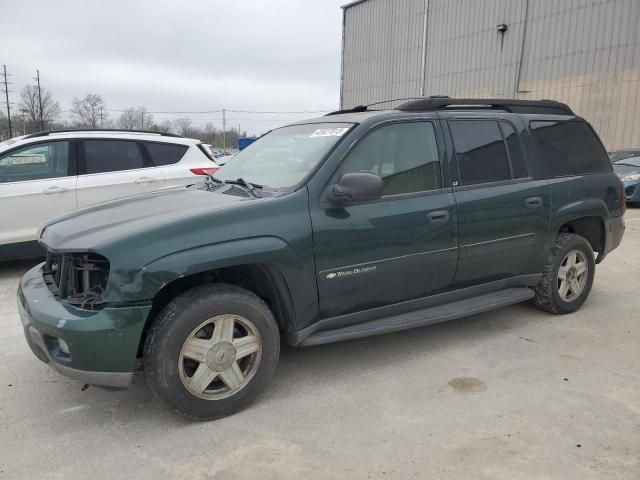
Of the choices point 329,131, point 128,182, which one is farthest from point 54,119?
point 329,131

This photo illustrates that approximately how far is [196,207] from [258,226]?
16.9 inches

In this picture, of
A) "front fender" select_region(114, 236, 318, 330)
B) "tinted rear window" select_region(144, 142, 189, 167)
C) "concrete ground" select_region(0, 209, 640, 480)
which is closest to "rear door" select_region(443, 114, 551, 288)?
"concrete ground" select_region(0, 209, 640, 480)

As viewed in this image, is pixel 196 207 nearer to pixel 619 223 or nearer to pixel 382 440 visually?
pixel 382 440

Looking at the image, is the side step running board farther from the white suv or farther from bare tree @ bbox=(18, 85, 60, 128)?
bare tree @ bbox=(18, 85, 60, 128)

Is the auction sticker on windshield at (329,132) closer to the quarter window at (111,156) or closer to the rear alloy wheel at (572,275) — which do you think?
the rear alloy wheel at (572,275)

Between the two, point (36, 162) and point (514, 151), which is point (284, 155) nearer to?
point (514, 151)

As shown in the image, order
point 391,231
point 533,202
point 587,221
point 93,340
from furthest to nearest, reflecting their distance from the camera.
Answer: point 587,221
point 533,202
point 391,231
point 93,340

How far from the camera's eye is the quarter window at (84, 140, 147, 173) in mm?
6430

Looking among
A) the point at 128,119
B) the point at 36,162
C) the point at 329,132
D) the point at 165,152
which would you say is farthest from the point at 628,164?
the point at 128,119

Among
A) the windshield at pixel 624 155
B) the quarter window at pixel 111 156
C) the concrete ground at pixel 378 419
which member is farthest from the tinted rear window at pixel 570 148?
the windshield at pixel 624 155

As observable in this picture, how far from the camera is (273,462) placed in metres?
2.59

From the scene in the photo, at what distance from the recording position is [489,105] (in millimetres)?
4371

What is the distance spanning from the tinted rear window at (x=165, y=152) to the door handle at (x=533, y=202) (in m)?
4.69

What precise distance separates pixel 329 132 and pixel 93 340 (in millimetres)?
2040
